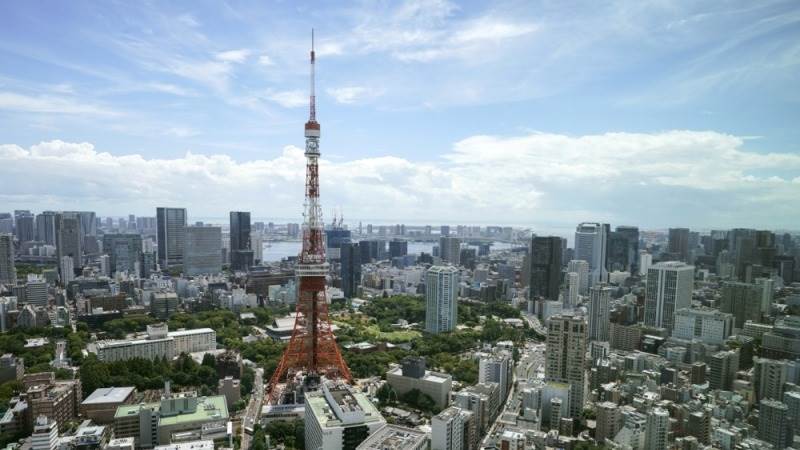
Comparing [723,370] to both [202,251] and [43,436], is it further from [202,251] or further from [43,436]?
[202,251]

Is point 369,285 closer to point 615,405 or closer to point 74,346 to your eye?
point 74,346

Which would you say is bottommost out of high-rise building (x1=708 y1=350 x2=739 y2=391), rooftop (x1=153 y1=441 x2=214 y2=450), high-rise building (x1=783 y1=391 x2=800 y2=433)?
rooftop (x1=153 y1=441 x2=214 y2=450)

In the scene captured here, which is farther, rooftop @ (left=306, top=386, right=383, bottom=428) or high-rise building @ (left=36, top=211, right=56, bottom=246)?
high-rise building @ (left=36, top=211, right=56, bottom=246)

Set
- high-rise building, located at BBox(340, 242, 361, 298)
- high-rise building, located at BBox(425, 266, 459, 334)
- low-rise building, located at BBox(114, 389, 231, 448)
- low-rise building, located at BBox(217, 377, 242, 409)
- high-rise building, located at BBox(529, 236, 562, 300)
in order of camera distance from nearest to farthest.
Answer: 1. low-rise building, located at BBox(114, 389, 231, 448)
2. low-rise building, located at BBox(217, 377, 242, 409)
3. high-rise building, located at BBox(425, 266, 459, 334)
4. high-rise building, located at BBox(529, 236, 562, 300)
5. high-rise building, located at BBox(340, 242, 361, 298)

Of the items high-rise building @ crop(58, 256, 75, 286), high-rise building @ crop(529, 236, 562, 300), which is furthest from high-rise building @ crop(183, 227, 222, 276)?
high-rise building @ crop(529, 236, 562, 300)

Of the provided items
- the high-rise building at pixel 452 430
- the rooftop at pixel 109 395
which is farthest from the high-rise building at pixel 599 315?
the rooftop at pixel 109 395

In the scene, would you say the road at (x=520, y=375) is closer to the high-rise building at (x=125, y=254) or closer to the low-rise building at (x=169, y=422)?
the low-rise building at (x=169, y=422)

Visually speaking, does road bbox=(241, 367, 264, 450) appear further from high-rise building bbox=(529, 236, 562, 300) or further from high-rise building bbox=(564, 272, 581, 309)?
high-rise building bbox=(529, 236, 562, 300)
